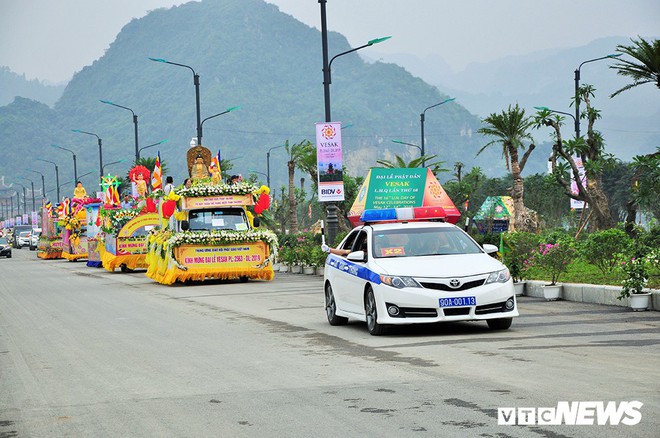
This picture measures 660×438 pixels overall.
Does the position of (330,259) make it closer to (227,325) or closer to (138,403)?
(227,325)

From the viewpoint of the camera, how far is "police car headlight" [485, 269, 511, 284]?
1429cm

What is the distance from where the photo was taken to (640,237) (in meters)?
18.4

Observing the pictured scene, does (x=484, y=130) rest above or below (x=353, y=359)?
above

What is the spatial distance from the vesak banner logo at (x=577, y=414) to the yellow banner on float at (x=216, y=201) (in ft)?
76.3

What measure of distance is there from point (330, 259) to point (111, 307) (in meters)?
7.42

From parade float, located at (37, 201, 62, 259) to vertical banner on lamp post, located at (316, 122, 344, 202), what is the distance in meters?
42.3

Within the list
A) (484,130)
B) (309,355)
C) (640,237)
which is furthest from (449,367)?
(484,130)

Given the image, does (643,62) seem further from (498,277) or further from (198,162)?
(198,162)

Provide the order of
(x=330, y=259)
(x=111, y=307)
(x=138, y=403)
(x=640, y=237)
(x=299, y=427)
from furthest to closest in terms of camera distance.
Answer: (x=111, y=307) < (x=640, y=237) < (x=330, y=259) < (x=138, y=403) < (x=299, y=427)

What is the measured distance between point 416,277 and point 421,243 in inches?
51.8

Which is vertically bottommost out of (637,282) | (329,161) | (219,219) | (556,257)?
(637,282)

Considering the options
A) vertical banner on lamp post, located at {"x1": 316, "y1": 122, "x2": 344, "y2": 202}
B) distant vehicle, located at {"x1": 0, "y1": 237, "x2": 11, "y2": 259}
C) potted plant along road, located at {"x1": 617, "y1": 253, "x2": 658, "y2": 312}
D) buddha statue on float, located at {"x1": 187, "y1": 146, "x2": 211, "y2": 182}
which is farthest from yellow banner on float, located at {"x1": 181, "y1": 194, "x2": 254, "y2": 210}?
distant vehicle, located at {"x1": 0, "y1": 237, "x2": 11, "y2": 259}

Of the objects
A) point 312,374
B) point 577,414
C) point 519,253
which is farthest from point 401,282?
point 519,253

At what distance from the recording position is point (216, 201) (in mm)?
31234
